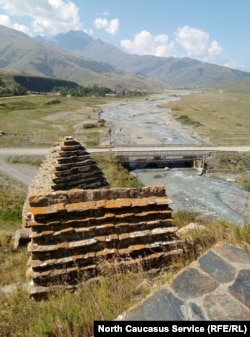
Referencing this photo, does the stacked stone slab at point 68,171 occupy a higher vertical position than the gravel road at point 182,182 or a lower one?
higher

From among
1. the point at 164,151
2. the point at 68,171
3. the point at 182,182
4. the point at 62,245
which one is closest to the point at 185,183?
the point at 182,182

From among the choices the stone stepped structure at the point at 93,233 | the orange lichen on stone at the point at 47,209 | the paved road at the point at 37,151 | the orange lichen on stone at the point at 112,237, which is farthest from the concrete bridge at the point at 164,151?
the orange lichen on stone at the point at 47,209

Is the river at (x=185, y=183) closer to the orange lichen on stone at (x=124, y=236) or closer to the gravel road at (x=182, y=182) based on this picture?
the gravel road at (x=182, y=182)

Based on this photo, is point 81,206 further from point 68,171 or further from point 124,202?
point 68,171

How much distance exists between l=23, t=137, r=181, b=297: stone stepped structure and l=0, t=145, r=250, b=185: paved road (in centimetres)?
4139

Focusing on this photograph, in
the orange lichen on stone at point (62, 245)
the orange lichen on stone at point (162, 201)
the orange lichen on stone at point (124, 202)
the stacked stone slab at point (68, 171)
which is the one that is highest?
the orange lichen on stone at point (124, 202)

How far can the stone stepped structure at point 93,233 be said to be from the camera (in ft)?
20.8

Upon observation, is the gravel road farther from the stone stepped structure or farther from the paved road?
the stone stepped structure

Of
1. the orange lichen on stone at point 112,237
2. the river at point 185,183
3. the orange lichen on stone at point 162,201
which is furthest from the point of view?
the river at point 185,183

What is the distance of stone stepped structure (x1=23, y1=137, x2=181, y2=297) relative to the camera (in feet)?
20.8

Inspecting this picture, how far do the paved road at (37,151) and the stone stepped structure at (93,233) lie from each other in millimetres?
41386

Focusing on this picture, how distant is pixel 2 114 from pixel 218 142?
216 feet

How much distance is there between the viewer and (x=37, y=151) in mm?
63562

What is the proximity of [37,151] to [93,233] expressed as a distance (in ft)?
193
